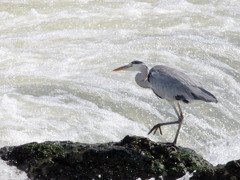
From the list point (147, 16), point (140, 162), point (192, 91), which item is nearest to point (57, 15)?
point (147, 16)

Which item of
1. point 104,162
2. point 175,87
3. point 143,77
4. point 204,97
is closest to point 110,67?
point 143,77

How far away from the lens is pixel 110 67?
8.40 m

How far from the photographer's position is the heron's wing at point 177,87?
491cm

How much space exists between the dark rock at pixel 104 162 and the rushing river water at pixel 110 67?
0.18 metres

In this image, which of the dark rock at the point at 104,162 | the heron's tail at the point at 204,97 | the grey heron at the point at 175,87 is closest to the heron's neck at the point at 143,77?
the grey heron at the point at 175,87

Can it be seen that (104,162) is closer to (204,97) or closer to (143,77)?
(204,97)

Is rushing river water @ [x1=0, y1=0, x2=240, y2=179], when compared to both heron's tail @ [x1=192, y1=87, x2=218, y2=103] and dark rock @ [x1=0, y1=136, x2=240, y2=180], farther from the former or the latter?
heron's tail @ [x1=192, y1=87, x2=218, y2=103]

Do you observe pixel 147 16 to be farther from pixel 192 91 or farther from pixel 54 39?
pixel 192 91

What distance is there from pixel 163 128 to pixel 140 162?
2607 millimetres

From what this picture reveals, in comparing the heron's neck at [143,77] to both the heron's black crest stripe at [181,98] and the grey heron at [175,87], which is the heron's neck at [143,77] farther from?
the heron's black crest stripe at [181,98]

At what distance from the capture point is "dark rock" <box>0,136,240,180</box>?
372 cm

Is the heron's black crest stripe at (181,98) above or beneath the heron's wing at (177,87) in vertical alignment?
beneath

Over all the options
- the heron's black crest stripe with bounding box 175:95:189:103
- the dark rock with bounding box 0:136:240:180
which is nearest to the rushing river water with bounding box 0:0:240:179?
the dark rock with bounding box 0:136:240:180

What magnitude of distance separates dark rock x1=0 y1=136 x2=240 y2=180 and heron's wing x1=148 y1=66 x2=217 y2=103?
1.12m
